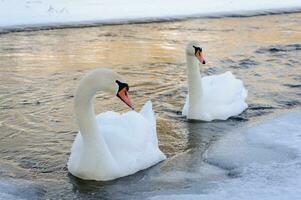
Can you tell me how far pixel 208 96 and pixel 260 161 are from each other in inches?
82.0

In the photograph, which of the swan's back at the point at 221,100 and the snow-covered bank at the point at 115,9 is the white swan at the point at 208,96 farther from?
the snow-covered bank at the point at 115,9

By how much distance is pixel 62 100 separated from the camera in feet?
26.9

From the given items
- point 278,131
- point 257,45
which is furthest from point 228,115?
point 257,45

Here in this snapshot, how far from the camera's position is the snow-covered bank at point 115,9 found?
16312 millimetres

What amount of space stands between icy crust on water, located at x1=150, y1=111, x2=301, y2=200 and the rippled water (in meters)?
0.18

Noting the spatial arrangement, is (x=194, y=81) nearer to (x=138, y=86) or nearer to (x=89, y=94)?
(x=138, y=86)

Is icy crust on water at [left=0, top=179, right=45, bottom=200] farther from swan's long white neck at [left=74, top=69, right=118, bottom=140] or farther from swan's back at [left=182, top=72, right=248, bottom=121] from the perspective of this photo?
swan's back at [left=182, top=72, right=248, bottom=121]

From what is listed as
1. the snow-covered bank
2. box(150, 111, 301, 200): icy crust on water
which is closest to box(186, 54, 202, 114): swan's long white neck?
box(150, 111, 301, 200): icy crust on water

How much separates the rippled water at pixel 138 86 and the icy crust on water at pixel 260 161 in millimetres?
183

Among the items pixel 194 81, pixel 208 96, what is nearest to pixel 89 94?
pixel 194 81

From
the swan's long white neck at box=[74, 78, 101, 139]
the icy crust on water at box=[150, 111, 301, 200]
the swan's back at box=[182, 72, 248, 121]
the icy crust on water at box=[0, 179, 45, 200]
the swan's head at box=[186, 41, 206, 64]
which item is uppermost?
the swan's head at box=[186, 41, 206, 64]

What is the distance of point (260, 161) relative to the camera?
566 centimetres

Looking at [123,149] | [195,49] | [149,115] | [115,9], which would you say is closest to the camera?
[123,149]

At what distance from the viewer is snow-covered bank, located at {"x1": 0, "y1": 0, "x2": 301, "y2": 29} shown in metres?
16.3
